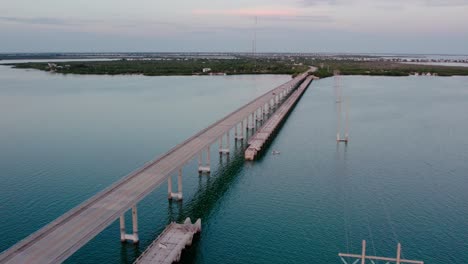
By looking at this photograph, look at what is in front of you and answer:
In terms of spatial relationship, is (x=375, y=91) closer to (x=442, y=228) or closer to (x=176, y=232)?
(x=442, y=228)

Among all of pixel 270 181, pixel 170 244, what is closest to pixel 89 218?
pixel 170 244

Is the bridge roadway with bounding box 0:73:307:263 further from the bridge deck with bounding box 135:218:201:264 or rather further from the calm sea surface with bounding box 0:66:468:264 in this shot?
the calm sea surface with bounding box 0:66:468:264

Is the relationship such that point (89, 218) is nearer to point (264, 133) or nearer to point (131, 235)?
point (131, 235)

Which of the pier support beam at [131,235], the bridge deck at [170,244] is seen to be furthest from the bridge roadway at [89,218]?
the bridge deck at [170,244]

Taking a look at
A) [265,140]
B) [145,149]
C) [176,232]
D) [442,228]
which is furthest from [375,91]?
[176,232]

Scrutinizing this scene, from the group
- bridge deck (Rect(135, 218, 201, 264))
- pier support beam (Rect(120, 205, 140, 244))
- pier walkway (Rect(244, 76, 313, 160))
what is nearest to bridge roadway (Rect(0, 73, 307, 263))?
pier support beam (Rect(120, 205, 140, 244))

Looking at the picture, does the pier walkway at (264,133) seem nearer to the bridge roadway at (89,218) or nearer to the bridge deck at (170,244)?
the bridge roadway at (89,218)
